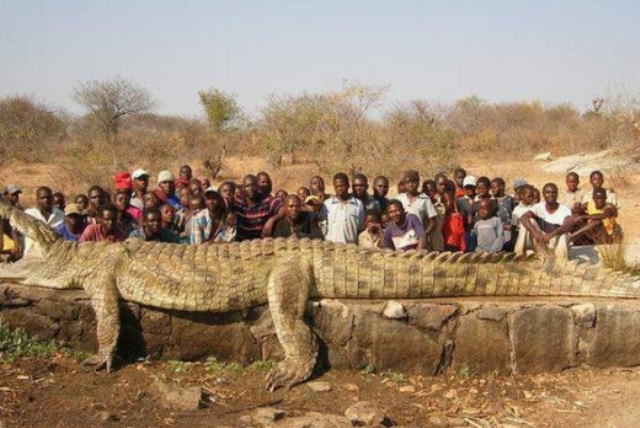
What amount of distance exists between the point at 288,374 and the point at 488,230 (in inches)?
128

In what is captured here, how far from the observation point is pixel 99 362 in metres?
4.89

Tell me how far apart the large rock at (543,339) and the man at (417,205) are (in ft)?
6.07

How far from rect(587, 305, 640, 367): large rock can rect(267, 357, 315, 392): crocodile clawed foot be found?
224 cm

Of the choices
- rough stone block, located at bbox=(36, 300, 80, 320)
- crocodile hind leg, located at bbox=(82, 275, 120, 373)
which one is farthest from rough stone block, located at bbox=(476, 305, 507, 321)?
rough stone block, located at bbox=(36, 300, 80, 320)

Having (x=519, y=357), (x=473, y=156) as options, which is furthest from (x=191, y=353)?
(x=473, y=156)

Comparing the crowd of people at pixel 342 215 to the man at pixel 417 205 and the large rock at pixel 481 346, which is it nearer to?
the man at pixel 417 205

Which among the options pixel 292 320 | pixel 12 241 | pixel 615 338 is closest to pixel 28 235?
pixel 12 241

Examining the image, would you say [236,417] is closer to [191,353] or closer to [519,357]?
[191,353]

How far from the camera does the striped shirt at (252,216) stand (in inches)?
264

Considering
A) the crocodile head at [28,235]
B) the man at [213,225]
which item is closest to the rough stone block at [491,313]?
the man at [213,225]

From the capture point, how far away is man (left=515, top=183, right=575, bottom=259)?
7.11 m

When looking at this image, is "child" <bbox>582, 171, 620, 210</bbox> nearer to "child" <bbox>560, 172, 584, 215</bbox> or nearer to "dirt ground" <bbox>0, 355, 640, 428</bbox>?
"child" <bbox>560, 172, 584, 215</bbox>

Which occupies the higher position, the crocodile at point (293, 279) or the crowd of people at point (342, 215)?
the crowd of people at point (342, 215)

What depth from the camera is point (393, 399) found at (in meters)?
4.67
